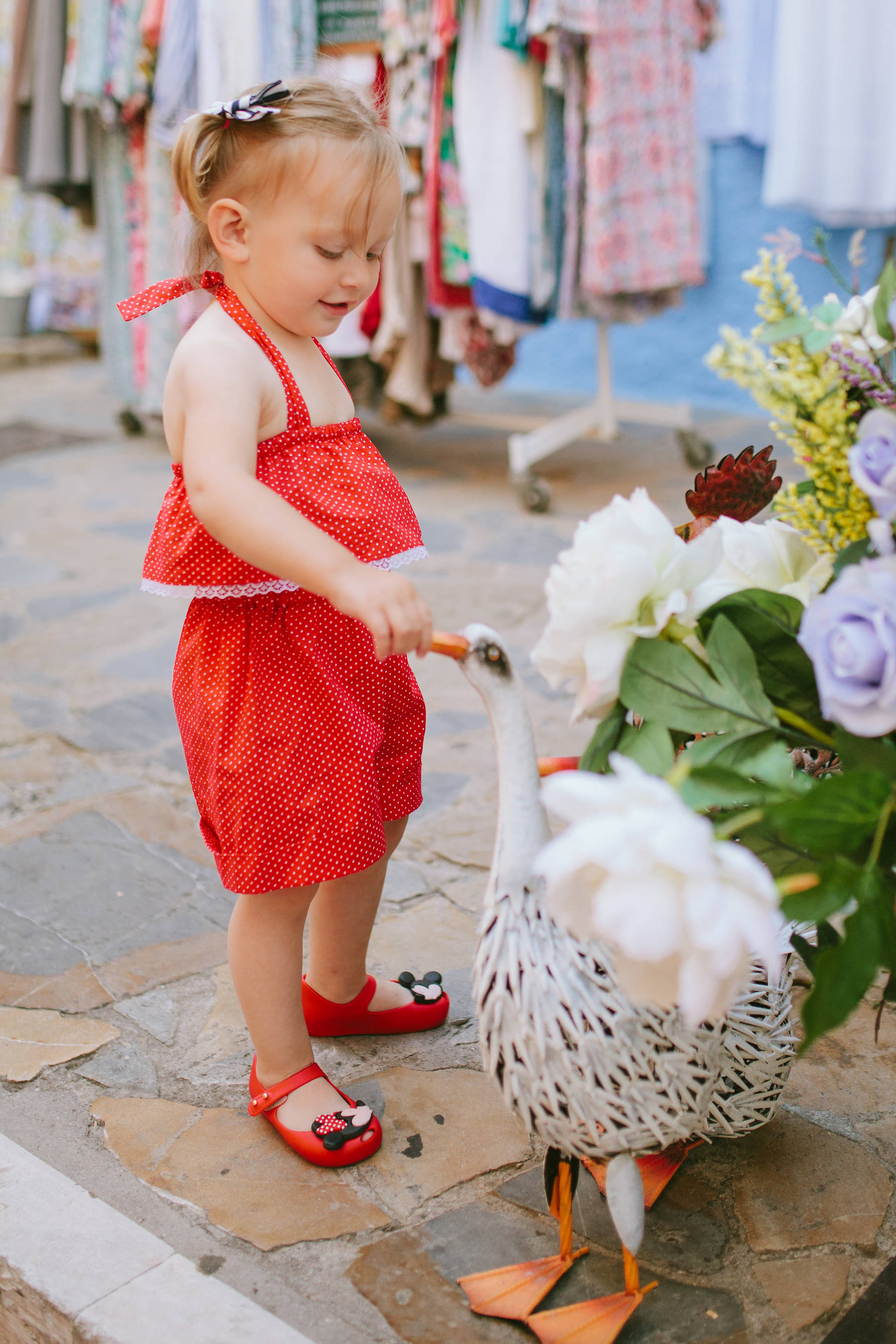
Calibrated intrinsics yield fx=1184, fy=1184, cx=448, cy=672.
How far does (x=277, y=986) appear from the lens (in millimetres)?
1238

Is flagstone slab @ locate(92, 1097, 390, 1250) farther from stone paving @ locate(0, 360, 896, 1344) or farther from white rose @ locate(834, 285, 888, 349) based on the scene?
white rose @ locate(834, 285, 888, 349)

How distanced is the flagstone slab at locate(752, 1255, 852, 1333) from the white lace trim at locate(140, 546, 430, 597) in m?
0.74

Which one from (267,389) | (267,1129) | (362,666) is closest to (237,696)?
(362,666)

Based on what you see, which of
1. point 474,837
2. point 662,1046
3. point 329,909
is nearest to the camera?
point 662,1046

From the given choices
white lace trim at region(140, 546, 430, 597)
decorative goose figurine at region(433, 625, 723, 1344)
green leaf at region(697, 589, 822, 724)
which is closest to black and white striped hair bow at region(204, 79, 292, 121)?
white lace trim at region(140, 546, 430, 597)

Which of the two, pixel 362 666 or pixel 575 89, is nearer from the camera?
pixel 362 666

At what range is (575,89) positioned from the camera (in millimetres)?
3176

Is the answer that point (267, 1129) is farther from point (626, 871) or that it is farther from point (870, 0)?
point (870, 0)

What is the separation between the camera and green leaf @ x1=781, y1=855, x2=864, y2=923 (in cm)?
68

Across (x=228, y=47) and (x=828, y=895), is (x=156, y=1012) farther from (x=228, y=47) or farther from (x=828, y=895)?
(x=228, y=47)

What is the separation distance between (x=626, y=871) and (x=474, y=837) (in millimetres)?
1261

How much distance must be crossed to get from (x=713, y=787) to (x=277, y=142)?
759mm

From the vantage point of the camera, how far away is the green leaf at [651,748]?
0.81 metres

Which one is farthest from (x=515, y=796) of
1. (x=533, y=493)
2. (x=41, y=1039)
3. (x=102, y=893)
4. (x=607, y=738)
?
(x=533, y=493)
